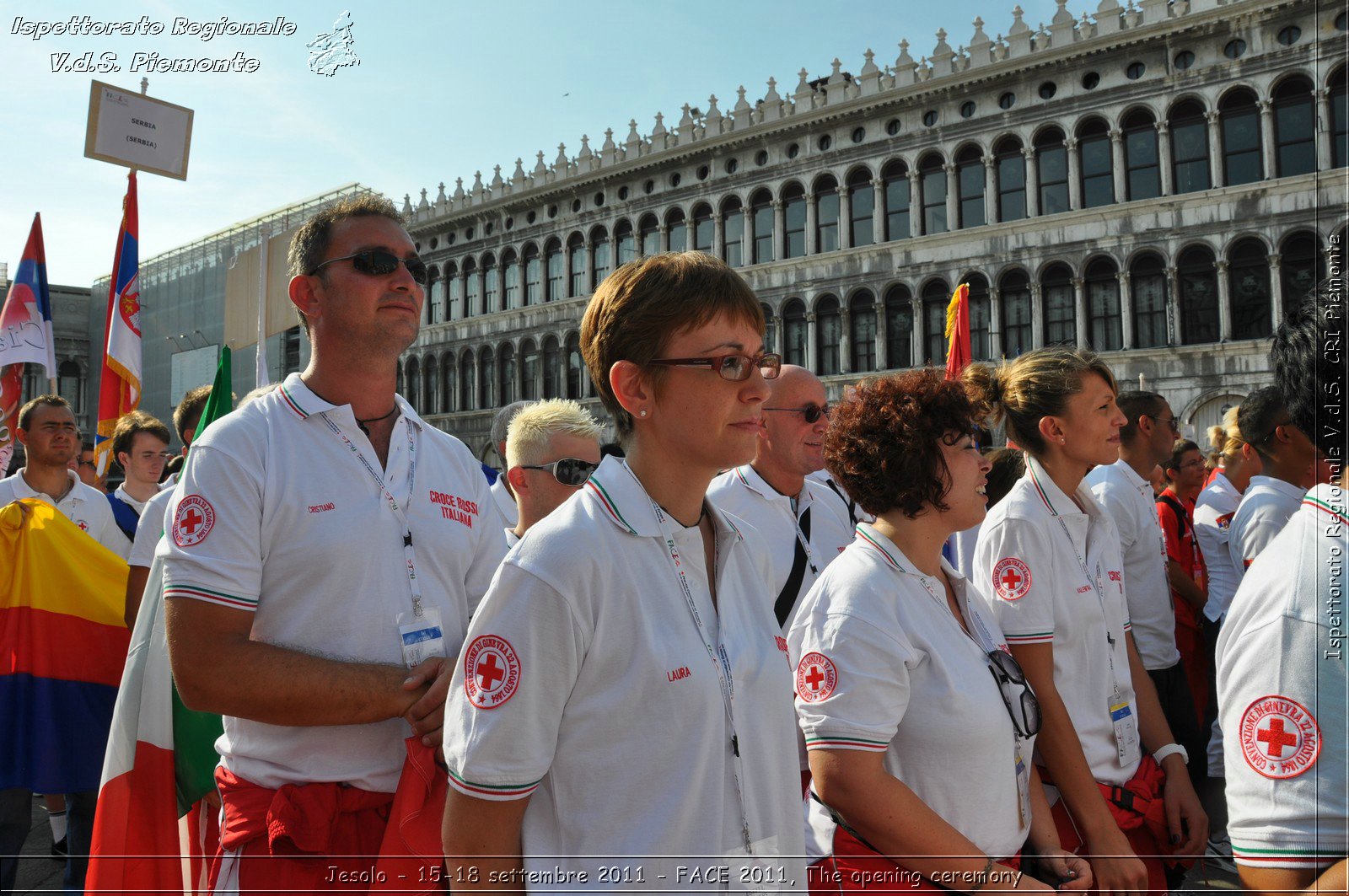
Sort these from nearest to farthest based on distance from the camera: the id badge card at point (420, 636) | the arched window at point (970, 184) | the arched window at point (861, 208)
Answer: the id badge card at point (420, 636)
the arched window at point (970, 184)
the arched window at point (861, 208)

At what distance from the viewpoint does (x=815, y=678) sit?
231cm

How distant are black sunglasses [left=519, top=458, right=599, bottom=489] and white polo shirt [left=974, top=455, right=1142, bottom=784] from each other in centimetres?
157

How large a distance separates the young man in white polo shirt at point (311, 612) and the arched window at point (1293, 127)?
24987 mm

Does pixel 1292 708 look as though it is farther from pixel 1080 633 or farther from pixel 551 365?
pixel 551 365

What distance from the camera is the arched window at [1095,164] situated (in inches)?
941

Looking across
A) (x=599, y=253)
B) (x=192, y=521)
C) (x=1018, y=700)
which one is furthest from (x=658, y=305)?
(x=599, y=253)

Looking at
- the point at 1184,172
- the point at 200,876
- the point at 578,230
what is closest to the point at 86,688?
the point at 200,876

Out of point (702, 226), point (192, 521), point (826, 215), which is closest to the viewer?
point (192, 521)

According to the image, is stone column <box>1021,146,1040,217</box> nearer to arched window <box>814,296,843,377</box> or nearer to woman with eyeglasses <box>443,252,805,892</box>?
arched window <box>814,296,843,377</box>

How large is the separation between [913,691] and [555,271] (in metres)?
34.6

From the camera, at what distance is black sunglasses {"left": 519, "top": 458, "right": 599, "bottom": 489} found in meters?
Result: 3.78

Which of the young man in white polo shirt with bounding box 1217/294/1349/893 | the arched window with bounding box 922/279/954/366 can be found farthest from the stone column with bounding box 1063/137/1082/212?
the young man in white polo shirt with bounding box 1217/294/1349/893

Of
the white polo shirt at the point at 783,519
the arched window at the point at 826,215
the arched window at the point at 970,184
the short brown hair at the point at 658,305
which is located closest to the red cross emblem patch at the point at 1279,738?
the short brown hair at the point at 658,305

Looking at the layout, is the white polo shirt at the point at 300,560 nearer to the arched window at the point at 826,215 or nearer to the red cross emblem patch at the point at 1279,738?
the red cross emblem patch at the point at 1279,738
